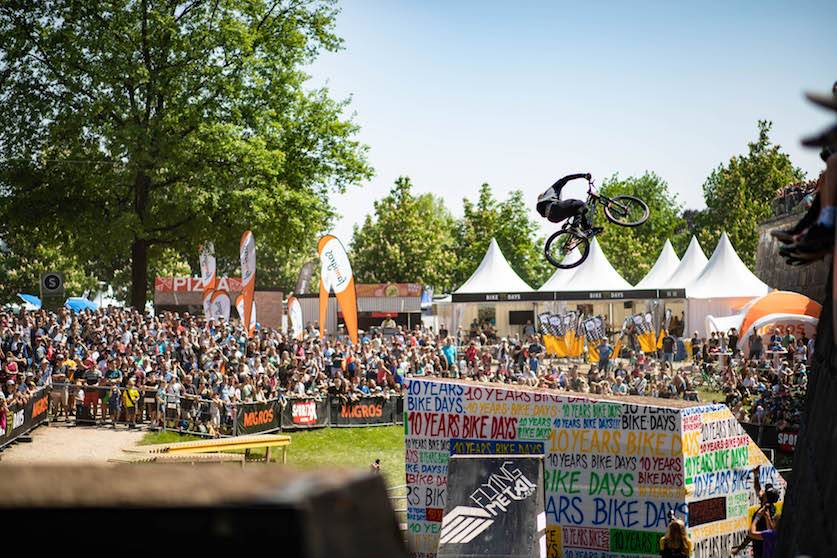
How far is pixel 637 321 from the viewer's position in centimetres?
3666

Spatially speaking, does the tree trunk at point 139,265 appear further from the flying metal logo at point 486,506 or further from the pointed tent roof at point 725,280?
the flying metal logo at point 486,506

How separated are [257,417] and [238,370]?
172cm

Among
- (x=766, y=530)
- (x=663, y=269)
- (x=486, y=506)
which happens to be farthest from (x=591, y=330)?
(x=766, y=530)

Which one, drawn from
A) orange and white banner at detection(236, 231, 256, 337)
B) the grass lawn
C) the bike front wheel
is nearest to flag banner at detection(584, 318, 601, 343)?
the grass lawn

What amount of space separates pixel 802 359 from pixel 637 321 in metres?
9.45

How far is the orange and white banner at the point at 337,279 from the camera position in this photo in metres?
29.7

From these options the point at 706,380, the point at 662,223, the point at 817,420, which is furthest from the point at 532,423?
the point at 662,223

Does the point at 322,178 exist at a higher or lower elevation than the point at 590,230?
higher

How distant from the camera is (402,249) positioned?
76000mm

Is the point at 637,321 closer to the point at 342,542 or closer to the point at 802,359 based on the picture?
the point at 802,359

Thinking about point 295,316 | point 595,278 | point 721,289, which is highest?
point 595,278

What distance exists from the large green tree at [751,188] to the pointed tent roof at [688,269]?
28.6 m

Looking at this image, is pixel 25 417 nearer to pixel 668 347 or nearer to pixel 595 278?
pixel 668 347

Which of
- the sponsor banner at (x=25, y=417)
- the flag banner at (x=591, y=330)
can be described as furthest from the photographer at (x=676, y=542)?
the flag banner at (x=591, y=330)
